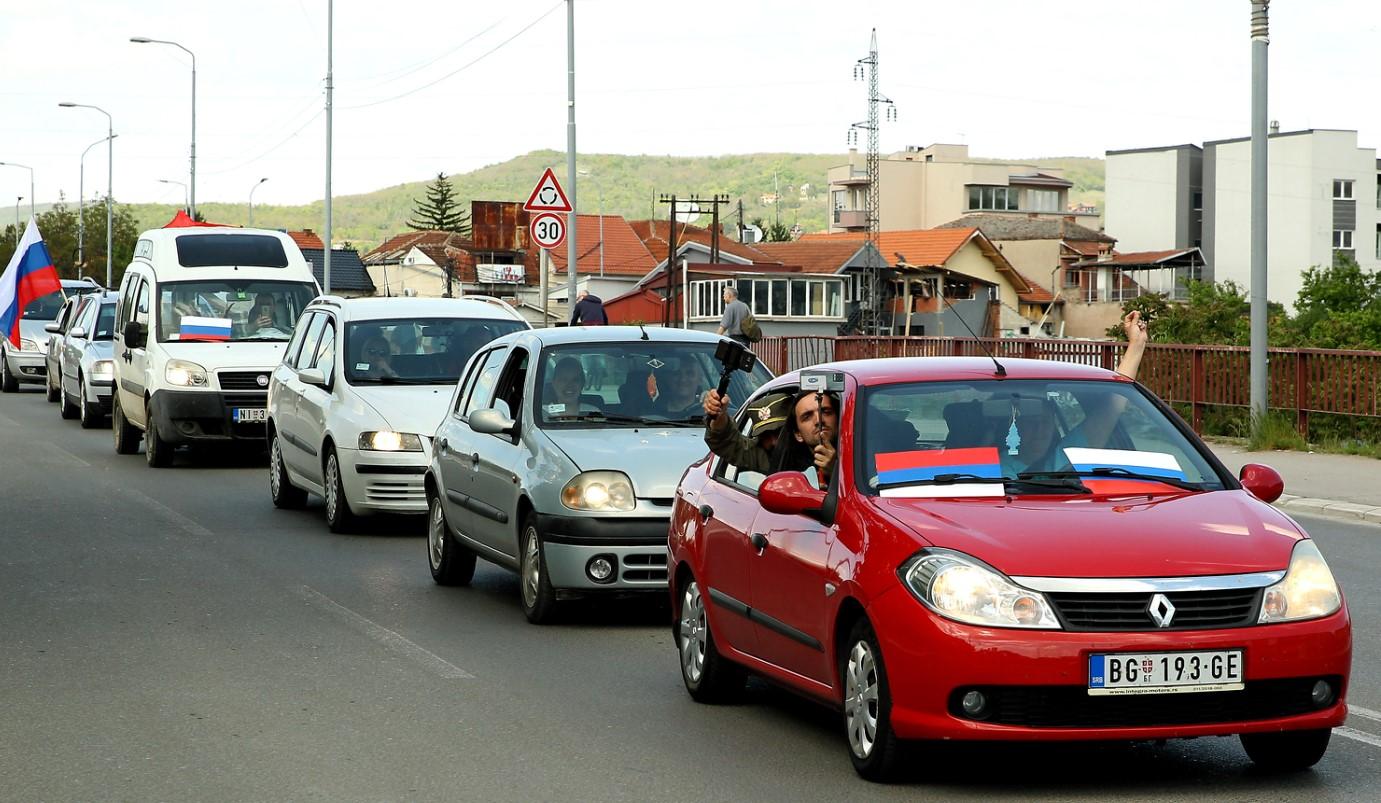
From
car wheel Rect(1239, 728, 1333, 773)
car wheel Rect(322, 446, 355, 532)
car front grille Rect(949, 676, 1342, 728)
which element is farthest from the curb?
car front grille Rect(949, 676, 1342, 728)

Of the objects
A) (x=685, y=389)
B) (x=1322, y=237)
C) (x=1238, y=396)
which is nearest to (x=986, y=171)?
(x=1322, y=237)

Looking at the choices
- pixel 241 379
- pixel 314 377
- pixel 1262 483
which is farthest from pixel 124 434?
pixel 1262 483

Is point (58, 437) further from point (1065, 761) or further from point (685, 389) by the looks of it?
point (1065, 761)

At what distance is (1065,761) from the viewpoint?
687 centimetres

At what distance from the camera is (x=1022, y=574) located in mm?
6027

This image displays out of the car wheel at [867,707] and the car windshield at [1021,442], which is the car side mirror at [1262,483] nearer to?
the car windshield at [1021,442]

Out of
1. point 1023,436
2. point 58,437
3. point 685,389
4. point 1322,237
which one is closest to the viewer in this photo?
point 1023,436

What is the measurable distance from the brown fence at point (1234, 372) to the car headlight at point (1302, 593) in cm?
1535

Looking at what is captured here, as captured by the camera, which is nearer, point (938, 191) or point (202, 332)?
point (202, 332)

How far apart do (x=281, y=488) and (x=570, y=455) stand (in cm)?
723

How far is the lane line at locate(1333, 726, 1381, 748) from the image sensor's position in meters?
7.18

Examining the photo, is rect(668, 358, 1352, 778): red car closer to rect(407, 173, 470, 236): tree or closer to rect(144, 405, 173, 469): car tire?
rect(144, 405, 173, 469): car tire

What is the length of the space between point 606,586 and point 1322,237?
117291mm

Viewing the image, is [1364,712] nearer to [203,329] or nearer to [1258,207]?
[1258,207]
